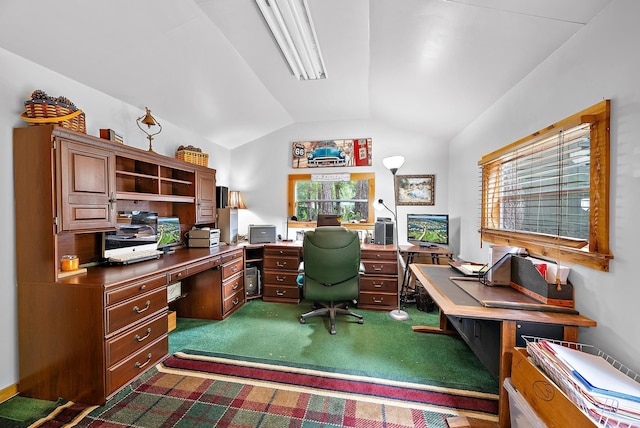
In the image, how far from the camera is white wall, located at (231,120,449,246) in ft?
12.1

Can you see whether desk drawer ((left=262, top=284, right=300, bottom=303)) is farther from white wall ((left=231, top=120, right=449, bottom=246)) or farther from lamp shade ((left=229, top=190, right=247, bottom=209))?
lamp shade ((left=229, top=190, right=247, bottom=209))

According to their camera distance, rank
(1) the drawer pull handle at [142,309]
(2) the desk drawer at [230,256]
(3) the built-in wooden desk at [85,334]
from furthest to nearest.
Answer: (2) the desk drawer at [230,256]
(1) the drawer pull handle at [142,309]
(3) the built-in wooden desk at [85,334]

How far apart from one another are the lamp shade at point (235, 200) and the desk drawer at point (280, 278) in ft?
3.86

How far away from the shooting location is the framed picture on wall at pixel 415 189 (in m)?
3.68

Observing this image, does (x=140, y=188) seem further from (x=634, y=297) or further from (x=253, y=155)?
(x=634, y=297)

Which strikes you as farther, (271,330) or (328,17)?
(271,330)

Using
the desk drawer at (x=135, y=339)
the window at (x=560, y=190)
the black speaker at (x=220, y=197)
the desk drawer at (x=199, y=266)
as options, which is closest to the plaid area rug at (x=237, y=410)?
the desk drawer at (x=135, y=339)

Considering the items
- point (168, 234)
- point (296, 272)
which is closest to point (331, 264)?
point (296, 272)

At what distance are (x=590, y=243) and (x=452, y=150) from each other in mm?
2442

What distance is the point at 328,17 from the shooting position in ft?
5.98

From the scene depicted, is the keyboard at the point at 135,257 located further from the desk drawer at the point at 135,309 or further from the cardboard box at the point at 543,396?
the cardboard box at the point at 543,396

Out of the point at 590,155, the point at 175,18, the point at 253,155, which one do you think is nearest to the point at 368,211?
the point at 253,155

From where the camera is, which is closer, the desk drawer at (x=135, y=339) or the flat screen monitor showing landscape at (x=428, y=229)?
the desk drawer at (x=135, y=339)

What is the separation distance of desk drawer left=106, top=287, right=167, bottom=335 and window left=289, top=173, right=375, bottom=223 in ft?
7.50
